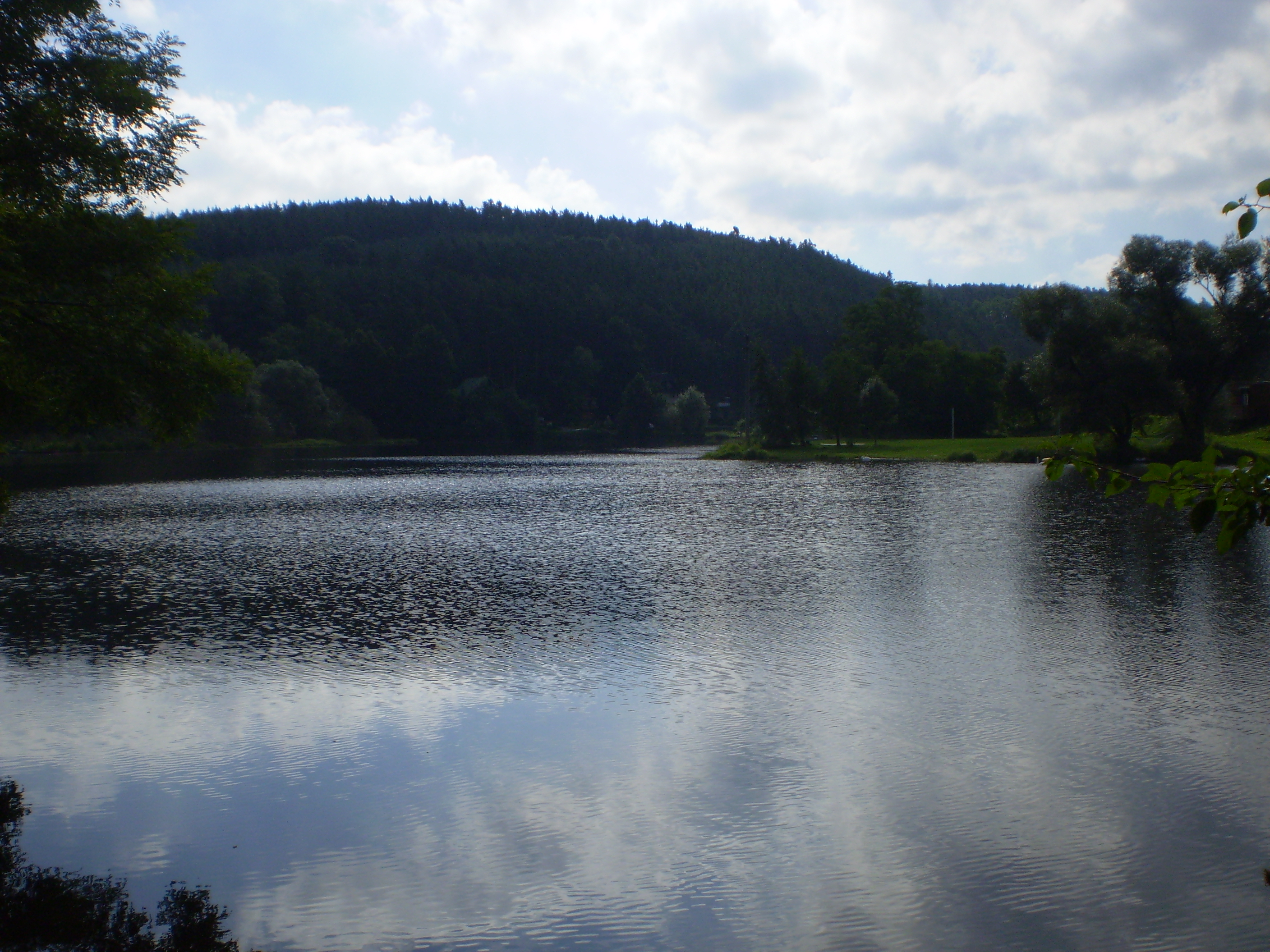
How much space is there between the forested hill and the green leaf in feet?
391

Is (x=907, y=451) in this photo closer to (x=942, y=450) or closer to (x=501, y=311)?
(x=942, y=450)

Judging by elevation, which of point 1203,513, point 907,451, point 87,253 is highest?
point 87,253

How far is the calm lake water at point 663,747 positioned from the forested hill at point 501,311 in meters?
110

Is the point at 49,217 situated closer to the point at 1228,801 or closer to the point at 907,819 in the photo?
the point at 907,819

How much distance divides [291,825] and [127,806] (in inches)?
45.3

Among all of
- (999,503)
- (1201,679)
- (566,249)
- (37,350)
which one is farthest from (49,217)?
(566,249)

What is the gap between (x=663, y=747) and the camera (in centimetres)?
677

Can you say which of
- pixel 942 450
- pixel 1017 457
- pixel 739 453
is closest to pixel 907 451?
pixel 942 450

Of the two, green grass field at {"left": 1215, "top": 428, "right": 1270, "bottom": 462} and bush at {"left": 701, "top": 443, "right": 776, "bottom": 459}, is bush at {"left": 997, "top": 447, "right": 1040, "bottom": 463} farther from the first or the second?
bush at {"left": 701, "top": 443, "right": 776, "bottom": 459}

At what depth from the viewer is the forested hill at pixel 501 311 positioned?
124 m

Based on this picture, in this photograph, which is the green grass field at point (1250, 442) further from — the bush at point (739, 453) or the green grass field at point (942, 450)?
the bush at point (739, 453)

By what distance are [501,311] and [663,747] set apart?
14594 centimetres

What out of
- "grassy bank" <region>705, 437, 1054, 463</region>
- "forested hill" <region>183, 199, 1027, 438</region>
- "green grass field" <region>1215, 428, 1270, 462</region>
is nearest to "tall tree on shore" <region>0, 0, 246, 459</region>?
"grassy bank" <region>705, 437, 1054, 463</region>

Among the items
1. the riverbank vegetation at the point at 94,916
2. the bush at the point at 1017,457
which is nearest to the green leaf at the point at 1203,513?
the riverbank vegetation at the point at 94,916
